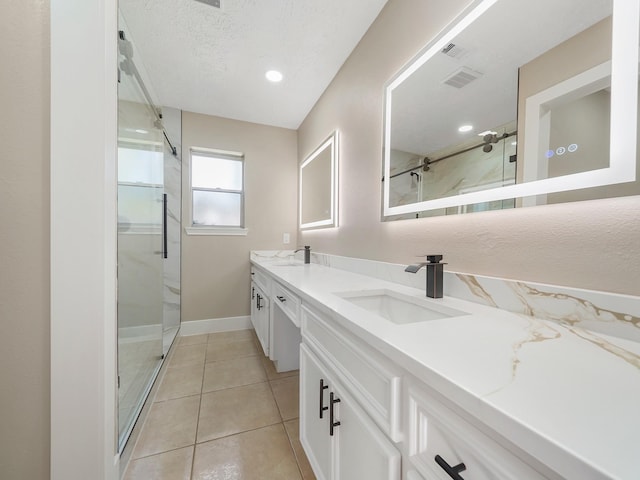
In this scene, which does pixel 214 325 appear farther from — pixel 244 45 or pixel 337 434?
pixel 244 45

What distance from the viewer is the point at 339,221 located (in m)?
2.00

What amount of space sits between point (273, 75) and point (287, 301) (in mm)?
1835

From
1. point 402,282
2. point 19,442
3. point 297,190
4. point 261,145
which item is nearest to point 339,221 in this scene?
point 402,282

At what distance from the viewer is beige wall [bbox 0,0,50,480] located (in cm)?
75

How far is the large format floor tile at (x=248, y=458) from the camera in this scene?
113 centimetres

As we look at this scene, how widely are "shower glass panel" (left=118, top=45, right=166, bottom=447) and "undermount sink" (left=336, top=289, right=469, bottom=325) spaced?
1.13 metres

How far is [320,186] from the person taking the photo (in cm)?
237

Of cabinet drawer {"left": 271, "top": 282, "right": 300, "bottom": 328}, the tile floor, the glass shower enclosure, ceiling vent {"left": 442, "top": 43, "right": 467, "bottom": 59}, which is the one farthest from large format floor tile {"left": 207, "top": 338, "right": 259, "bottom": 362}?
ceiling vent {"left": 442, "top": 43, "right": 467, "bottom": 59}

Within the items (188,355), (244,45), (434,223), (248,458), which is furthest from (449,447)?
(188,355)

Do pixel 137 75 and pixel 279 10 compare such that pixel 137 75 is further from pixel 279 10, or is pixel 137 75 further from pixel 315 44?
pixel 315 44

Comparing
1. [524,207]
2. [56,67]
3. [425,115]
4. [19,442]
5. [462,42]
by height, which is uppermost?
[462,42]

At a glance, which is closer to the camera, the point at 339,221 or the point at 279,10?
the point at 279,10

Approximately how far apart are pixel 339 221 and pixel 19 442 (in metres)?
1.82

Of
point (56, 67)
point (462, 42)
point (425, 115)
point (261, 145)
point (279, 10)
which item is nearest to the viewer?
point (56, 67)
